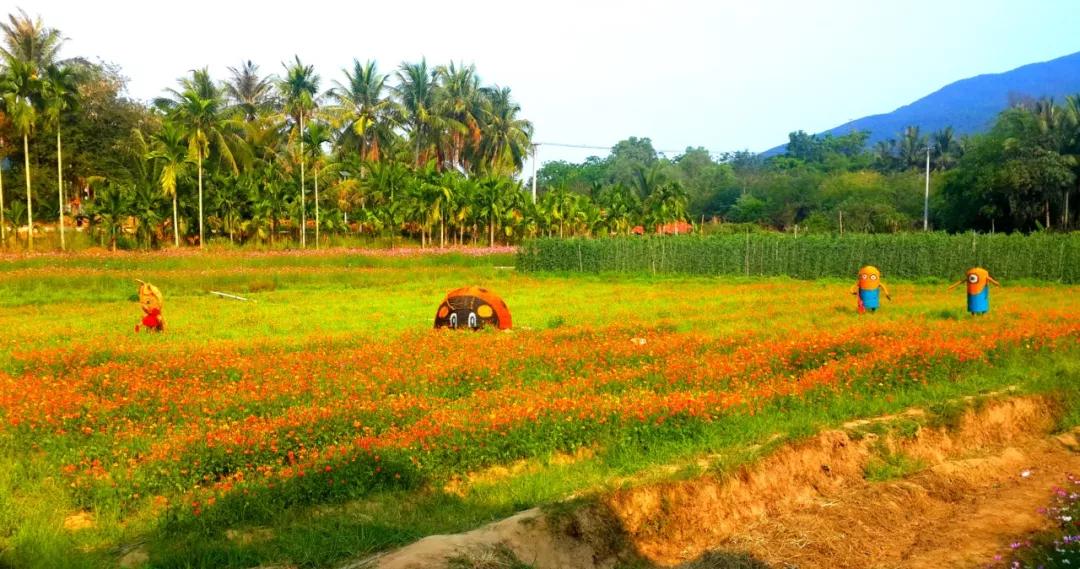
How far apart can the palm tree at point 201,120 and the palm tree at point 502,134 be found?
23.0 m

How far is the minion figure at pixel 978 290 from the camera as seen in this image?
1933 centimetres

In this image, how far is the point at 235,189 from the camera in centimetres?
5138

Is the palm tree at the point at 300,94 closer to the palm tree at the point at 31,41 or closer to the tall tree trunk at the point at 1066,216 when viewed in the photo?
the palm tree at the point at 31,41

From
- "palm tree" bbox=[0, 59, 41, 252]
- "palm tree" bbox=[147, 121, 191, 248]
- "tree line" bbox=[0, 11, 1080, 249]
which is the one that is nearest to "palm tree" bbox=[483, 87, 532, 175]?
"tree line" bbox=[0, 11, 1080, 249]

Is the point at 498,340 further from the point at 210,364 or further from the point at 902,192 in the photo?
the point at 902,192

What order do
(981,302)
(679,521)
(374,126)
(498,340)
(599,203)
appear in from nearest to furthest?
(679,521)
(498,340)
(981,302)
(374,126)
(599,203)

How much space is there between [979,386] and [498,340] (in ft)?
25.8

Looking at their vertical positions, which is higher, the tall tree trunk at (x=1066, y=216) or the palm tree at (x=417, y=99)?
the palm tree at (x=417, y=99)

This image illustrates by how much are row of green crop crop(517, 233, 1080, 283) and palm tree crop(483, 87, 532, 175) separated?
1011 inches

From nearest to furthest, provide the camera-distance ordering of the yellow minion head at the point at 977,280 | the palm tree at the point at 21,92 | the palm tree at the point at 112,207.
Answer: the yellow minion head at the point at 977,280
the palm tree at the point at 21,92
the palm tree at the point at 112,207

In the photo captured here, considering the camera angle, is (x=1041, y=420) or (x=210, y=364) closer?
(x=1041, y=420)

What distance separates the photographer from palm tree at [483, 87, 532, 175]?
74.0m

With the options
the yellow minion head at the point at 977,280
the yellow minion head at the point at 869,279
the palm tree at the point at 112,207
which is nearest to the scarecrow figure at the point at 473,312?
the yellow minion head at the point at 869,279

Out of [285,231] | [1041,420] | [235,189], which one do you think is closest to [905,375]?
[1041,420]
